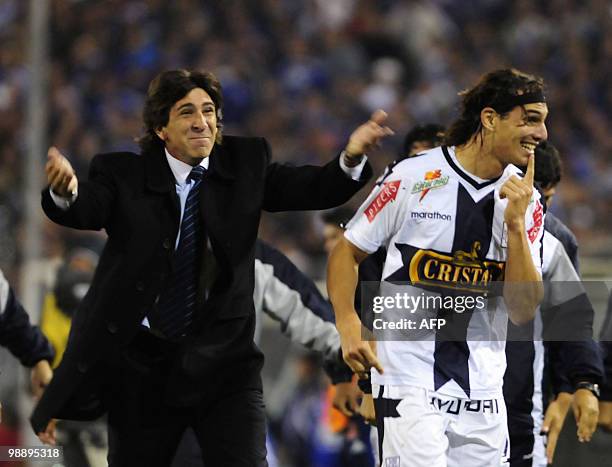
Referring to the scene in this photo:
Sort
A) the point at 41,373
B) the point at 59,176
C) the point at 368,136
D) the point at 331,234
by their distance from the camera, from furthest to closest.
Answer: the point at 331,234
the point at 41,373
the point at 368,136
the point at 59,176

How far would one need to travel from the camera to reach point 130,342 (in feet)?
17.3

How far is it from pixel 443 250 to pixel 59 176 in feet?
4.92

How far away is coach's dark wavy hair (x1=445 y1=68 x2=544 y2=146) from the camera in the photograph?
544 centimetres

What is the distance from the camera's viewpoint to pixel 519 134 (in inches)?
211

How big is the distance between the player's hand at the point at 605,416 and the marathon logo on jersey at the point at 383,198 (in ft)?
6.45

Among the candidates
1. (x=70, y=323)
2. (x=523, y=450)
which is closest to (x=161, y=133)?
(x=523, y=450)

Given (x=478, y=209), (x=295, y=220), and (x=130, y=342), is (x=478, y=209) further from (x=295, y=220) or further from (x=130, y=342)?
(x=295, y=220)

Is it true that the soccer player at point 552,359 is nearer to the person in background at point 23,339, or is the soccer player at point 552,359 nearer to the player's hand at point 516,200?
the player's hand at point 516,200

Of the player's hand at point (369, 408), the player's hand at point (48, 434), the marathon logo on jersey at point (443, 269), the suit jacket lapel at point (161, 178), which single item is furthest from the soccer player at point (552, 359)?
the player's hand at point (48, 434)

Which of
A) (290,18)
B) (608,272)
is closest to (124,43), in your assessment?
(290,18)

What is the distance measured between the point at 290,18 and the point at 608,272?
8281 millimetres

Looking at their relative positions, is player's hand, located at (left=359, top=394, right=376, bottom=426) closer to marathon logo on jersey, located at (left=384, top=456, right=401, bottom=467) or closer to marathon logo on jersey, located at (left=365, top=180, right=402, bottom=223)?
marathon logo on jersey, located at (left=384, top=456, right=401, bottom=467)

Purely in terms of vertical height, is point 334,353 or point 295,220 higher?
point 295,220

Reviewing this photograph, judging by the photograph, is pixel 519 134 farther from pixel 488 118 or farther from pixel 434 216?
pixel 434 216
